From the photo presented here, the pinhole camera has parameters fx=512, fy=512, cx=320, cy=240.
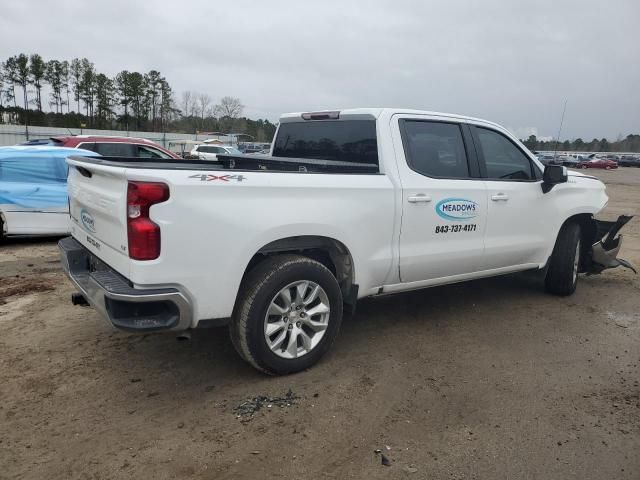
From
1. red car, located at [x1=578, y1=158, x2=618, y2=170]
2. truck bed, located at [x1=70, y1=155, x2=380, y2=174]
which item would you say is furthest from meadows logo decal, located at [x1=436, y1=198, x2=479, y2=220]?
red car, located at [x1=578, y1=158, x2=618, y2=170]

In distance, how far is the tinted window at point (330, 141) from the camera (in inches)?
166

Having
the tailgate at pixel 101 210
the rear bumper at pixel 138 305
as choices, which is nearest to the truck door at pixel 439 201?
the rear bumper at pixel 138 305

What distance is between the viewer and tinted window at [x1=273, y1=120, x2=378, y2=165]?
422 cm

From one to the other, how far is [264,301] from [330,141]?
1.89m

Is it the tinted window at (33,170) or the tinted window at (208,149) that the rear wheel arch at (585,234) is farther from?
the tinted window at (208,149)

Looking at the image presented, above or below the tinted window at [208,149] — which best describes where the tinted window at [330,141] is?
above

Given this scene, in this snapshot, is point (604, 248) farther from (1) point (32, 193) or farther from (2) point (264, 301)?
(1) point (32, 193)

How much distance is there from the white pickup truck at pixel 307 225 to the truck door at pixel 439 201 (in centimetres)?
1

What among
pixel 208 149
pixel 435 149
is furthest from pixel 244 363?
pixel 208 149

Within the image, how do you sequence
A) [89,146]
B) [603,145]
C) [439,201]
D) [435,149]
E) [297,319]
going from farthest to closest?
[603,145], [89,146], [435,149], [439,201], [297,319]

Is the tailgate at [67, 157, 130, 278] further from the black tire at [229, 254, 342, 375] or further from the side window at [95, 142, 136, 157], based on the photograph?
the side window at [95, 142, 136, 157]

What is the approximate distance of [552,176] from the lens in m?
5.04

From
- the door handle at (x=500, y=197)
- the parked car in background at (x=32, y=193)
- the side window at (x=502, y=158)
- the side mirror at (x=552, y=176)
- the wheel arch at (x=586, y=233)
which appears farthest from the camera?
the parked car in background at (x=32, y=193)

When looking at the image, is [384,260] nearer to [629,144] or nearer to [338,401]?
[338,401]
